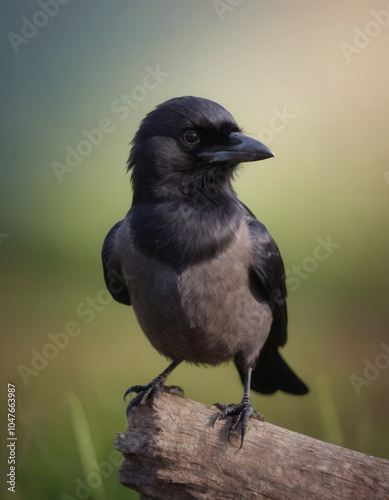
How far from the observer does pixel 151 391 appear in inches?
102

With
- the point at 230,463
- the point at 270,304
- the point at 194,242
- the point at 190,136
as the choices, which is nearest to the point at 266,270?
the point at 270,304

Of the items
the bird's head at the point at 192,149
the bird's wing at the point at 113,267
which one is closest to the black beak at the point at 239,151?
the bird's head at the point at 192,149

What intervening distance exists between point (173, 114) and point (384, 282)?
Result: 1.83m

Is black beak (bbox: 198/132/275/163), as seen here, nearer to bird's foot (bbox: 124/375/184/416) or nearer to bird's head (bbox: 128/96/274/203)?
bird's head (bbox: 128/96/274/203)

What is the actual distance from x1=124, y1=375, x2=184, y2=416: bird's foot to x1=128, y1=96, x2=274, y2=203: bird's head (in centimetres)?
85

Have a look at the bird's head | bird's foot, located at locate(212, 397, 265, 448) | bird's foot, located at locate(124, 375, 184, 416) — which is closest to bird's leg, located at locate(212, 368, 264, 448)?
bird's foot, located at locate(212, 397, 265, 448)

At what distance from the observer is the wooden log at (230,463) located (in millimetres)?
2021

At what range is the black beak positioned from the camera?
2.34 metres

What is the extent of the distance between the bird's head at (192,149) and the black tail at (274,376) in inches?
41.2

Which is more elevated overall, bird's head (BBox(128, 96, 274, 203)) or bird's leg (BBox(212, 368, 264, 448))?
bird's head (BBox(128, 96, 274, 203))

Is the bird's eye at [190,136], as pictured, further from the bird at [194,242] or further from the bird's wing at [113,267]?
the bird's wing at [113,267]

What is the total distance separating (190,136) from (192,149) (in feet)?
0.18

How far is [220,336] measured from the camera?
2.51 m

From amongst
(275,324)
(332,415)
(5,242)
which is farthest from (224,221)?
(5,242)
